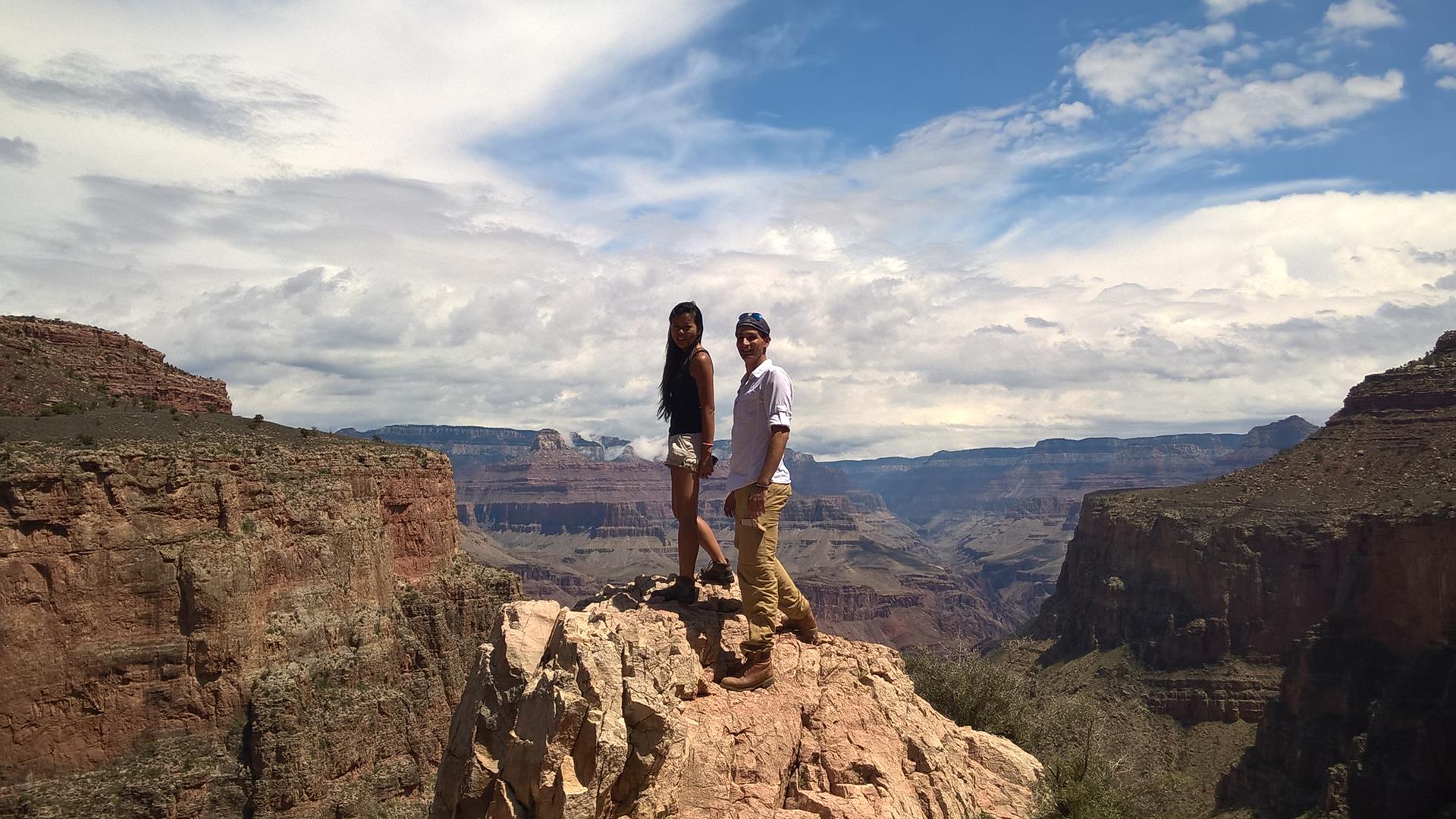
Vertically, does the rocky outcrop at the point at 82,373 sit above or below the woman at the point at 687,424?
above

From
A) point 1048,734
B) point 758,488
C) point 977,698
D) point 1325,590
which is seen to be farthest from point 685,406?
point 1325,590

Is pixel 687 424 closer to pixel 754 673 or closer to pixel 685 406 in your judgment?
pixel 685 406

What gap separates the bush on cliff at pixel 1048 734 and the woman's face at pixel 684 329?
22.8 feet

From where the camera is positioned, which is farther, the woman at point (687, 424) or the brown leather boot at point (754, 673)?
the woman at point (687, 424)

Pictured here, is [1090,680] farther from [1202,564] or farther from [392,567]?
[392,567]

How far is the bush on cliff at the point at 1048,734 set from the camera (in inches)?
442

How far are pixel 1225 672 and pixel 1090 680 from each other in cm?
1219

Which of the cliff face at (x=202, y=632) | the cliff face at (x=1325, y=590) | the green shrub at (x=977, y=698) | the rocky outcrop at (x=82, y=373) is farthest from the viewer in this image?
the cliff face at (x=1325, y=590)

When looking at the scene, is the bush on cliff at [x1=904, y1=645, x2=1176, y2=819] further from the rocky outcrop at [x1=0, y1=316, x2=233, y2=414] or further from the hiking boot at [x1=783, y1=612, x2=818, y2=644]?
the rocky outcrop at [x1=0, y1=316, x2=233, y2=414]

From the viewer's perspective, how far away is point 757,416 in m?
11.5

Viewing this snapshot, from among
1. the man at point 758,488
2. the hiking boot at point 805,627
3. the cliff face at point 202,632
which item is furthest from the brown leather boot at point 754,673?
the cliff face at point 202,632

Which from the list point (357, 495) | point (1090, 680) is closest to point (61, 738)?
point (357, 495)

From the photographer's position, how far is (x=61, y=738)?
42.3m

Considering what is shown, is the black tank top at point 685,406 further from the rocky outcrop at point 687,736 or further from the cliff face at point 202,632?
the cliff face at point 202,632
